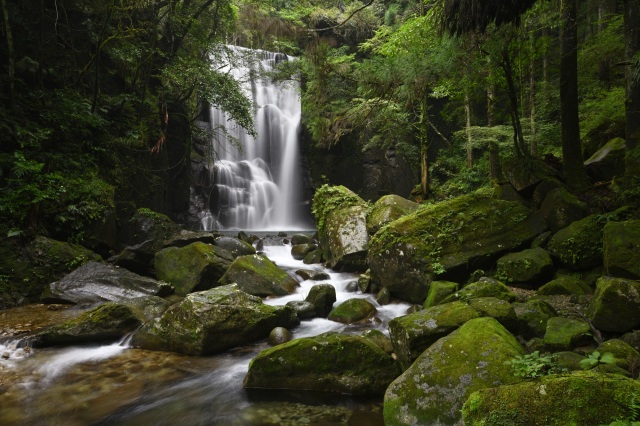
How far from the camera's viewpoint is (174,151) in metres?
16.1

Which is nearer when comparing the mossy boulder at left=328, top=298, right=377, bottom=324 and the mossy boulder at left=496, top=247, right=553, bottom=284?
the mossy boulder at left=496, top=247, right=553, bottom=284

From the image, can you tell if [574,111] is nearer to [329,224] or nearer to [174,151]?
[329,224]

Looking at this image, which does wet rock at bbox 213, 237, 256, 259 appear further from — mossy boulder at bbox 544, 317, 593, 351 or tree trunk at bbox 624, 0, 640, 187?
tree trunk at bbox 624, 0, 640, 187

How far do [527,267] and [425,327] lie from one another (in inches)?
121

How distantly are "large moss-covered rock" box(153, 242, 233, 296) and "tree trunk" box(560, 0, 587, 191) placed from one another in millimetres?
7664

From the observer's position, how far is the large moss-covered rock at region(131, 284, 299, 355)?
17.6 ft

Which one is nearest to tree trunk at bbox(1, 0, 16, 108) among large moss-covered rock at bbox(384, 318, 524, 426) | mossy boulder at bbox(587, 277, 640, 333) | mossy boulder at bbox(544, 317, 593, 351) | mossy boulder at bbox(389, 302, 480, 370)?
mossy boulder at bbox(389, 302, 480, 370)

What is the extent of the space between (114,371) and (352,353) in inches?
128

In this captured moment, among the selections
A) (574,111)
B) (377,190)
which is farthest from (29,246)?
(377,190)

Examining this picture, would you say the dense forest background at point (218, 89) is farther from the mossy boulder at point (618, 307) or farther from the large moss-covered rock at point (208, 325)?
the large moss-covered rock at point (208, 325)

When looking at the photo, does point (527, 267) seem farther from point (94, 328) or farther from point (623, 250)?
point (94, 328)

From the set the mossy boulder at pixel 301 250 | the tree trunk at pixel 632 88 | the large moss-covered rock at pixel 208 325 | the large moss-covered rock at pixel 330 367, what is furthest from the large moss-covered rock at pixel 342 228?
the tree trunk at pixel 632 88

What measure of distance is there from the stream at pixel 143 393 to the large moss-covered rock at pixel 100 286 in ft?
3.66

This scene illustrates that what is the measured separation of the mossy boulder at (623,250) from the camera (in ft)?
14.3
